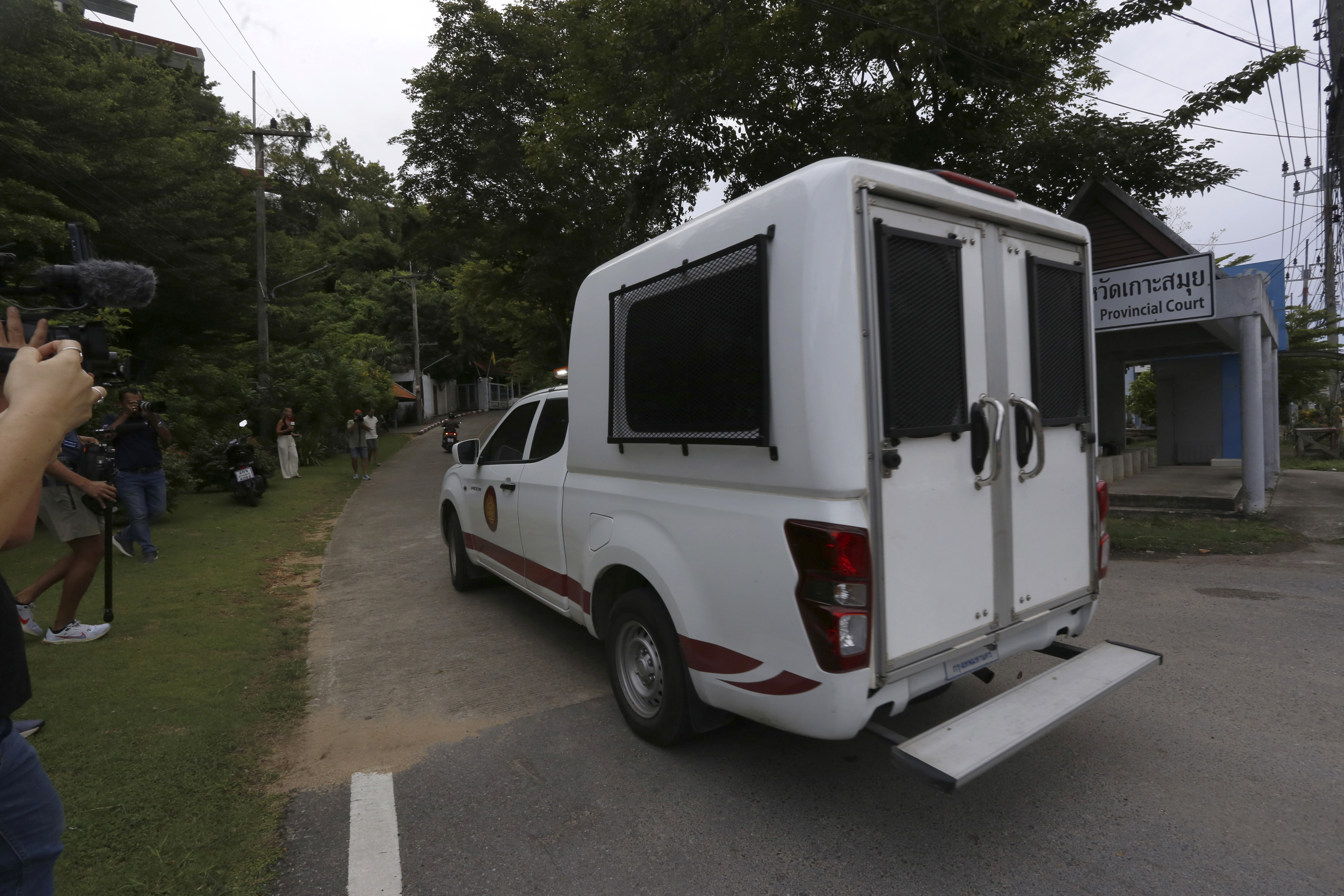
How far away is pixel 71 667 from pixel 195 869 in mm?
2922

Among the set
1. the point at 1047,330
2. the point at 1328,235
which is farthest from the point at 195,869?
the point at 1328,235

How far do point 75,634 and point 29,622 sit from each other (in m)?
0.28

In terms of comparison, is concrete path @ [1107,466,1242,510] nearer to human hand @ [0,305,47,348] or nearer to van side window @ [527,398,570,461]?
van side window @ [527,398,570,461]

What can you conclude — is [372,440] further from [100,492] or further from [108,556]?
[100,492]

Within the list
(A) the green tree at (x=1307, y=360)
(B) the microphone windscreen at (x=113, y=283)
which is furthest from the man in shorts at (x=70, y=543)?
(A) the green tree at (x=1307, y=360)

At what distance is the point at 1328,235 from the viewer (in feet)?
56.6

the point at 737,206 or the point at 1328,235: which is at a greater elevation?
the point at 1328,235

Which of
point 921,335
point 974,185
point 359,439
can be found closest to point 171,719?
point 921,335

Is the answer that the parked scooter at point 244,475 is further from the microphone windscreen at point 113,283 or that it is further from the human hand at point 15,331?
the human hand at point 15,331

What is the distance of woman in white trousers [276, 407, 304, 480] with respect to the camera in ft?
53.6

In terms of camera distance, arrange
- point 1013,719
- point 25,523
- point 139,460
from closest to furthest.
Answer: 1. point 25,523
2. point 1013,719
3. point 139,460

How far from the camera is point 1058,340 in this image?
3.68m

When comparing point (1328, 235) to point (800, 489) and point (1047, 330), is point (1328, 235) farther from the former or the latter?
point (800, 489)

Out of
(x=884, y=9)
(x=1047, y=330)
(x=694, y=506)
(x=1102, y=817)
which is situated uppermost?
(x=884, y=9)
